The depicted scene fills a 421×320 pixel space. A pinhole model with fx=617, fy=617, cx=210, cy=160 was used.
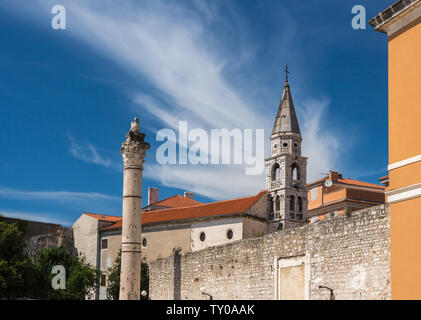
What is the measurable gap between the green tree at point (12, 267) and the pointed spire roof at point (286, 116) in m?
23.8

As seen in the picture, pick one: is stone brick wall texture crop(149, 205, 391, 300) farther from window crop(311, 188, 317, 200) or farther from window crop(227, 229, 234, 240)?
window crop(311, 188, 317, 200)

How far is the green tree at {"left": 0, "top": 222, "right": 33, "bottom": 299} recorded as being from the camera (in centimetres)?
3706

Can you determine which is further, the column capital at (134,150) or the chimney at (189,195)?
the chimney at (189,195)

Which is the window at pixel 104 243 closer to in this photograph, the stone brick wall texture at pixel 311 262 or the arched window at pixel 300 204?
the arched window at pixel 300 204

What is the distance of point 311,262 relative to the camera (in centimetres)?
1934

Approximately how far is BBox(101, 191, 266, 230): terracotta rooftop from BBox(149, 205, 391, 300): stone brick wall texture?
15078 mm

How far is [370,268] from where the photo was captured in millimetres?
16750

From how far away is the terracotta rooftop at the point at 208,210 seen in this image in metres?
43.1

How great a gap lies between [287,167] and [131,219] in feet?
78.3

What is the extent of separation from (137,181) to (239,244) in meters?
8.67

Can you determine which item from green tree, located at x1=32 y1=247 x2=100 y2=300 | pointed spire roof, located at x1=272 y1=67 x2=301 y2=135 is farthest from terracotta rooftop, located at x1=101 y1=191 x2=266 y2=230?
pointed spire roof, located at x1=272 y1=67 x2=301 y2=135

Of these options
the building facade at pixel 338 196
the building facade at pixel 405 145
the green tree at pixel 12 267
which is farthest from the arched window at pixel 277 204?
the building facade at pixel 405 145
